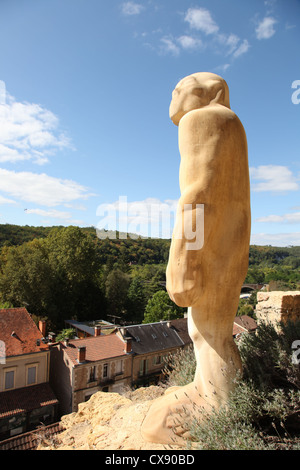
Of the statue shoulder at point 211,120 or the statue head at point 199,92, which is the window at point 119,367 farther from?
the statue shoulder at point 211,120

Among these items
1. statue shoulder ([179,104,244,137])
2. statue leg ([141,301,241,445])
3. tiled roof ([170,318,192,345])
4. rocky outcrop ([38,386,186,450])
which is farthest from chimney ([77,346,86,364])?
statue shoulder ([179,104,244,137])

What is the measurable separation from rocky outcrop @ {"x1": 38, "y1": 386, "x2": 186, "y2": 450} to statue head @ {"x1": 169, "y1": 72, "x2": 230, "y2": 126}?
5.31 metres

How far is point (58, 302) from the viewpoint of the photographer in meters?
31.0

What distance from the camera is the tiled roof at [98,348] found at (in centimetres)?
1701

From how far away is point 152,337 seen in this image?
2155cm

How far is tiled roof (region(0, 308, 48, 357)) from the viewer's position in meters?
16.1

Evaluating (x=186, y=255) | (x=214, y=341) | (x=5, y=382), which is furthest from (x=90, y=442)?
(x=5, y=382)

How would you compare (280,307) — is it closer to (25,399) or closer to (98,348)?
(98,348)

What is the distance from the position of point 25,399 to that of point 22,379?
1.13 metres

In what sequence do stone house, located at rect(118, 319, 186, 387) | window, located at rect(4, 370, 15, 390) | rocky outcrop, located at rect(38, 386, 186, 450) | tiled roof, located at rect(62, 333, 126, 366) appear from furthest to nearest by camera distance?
stone house, located at rect(118, 319, 186, 387) → tiled roof, located at rect(62, 333, 126, 366) → window, located at rect(4, 370, 15, 390) → rocky outcrop, located at rect(38, 386, 186, 450)

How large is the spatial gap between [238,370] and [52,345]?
54.5ft

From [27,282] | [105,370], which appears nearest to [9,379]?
[105,370]

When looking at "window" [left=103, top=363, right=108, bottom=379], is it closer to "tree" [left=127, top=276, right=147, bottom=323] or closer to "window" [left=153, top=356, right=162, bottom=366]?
"window" [left=153, top=356, right=162, bottom=366]

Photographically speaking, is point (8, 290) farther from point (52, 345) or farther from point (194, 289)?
point (194, 289)
